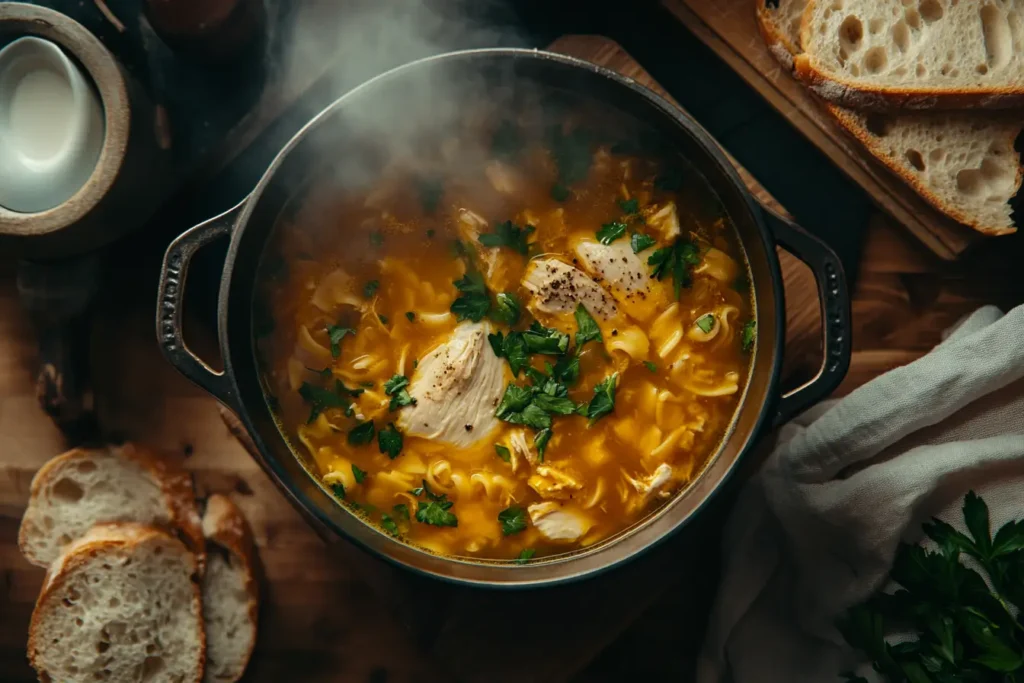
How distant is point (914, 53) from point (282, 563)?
262cm

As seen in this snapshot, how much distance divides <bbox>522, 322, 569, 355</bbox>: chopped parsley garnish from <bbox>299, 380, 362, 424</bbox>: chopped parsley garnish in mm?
503

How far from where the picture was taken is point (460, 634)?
9.01 feet

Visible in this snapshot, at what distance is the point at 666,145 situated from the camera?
261 cm

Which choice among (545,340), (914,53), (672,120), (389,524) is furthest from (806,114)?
(389,524)

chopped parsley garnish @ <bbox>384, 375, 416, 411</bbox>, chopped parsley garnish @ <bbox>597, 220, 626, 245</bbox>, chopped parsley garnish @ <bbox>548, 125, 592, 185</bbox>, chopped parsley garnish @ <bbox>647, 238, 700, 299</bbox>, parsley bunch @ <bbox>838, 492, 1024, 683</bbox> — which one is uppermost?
chopped parsley garnish @ <bbox>548, 125, 592, 185</bbox>

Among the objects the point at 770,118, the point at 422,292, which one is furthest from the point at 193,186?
the point at 770,118

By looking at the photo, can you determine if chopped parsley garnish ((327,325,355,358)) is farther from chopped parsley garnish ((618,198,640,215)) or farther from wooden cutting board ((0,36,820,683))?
chopped parsley garnish ((618,198,640,215))

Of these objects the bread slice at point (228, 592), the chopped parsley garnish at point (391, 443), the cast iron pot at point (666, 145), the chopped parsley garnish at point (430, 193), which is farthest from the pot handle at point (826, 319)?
the bread slice at point (228, 592)

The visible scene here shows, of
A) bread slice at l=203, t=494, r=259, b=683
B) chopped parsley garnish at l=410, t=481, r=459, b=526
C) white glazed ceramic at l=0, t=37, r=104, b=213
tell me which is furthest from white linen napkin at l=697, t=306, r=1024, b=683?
white glazed ceramic at l=0, t=37, r=104, b=213

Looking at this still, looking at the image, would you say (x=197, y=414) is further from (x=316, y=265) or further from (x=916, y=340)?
(x=916, y=340)

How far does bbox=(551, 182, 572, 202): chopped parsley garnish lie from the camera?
2.59 meters

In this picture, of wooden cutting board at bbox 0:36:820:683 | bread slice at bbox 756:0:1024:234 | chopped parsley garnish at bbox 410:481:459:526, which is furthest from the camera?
bread slice at bbox 756:0:1024:234

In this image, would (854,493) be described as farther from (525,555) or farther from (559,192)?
(559,192)

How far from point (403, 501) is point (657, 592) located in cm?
84
